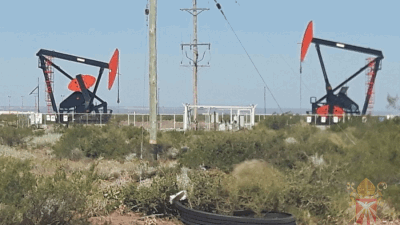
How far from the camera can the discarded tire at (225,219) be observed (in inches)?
348

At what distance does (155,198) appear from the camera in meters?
10.6

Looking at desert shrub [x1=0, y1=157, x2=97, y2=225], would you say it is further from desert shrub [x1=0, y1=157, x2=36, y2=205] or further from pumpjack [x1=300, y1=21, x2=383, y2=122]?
pumpjack [x1=300, y1=21, x2=383, y2=122]

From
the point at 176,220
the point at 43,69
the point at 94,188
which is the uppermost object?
the point at 43,69

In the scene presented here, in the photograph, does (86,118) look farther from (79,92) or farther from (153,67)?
(153,67)

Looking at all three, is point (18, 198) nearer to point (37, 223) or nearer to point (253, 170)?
point (37, 223)

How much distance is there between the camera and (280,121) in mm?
40844

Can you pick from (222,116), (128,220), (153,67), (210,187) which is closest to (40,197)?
(128,220)

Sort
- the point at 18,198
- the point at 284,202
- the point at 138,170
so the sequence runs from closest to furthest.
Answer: the point at 18,198 < the point at 284,202 < the point at 138,170

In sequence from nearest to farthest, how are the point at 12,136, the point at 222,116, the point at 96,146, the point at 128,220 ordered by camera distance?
the point at 128,220 < the point at 96,146 < the point at 12,136 < the point at 222,116

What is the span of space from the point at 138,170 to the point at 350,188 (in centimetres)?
606

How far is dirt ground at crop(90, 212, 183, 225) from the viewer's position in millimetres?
9727

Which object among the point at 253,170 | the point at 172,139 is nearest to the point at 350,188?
the point at 253,170

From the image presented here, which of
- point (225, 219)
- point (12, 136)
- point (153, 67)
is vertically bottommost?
point (12, 136)

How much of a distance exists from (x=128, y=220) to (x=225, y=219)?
1988 millimetres
